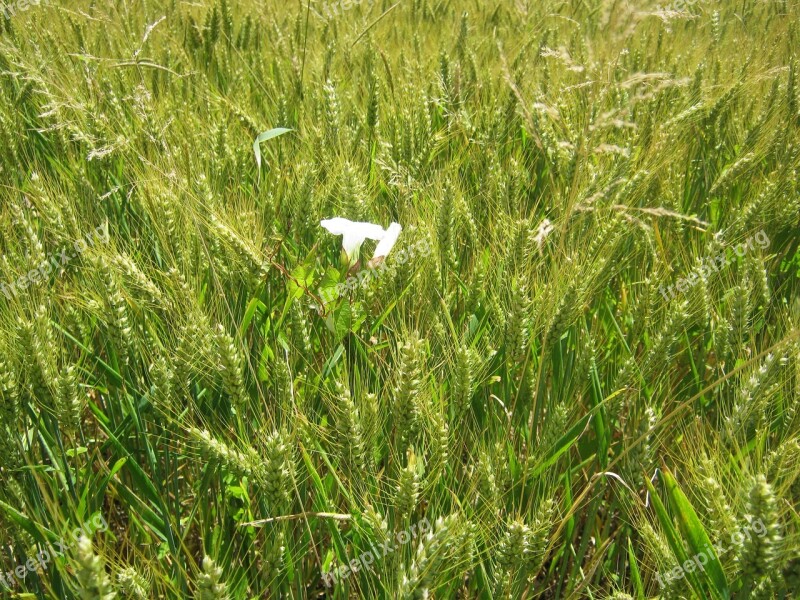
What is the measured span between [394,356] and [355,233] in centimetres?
27

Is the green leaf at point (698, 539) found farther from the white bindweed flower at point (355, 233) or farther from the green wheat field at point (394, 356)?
the white bindweed flower at point (355, 233)

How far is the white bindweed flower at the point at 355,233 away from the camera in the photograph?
1202 millimetres

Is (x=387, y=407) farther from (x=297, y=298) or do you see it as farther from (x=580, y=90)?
(x=580, y=90)

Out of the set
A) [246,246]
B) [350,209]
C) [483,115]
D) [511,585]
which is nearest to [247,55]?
[483,115]

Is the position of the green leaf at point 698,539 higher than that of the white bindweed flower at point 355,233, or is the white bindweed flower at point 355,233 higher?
the white bindweed flower at point 355,233

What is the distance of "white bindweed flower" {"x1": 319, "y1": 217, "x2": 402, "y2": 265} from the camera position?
1202mm
